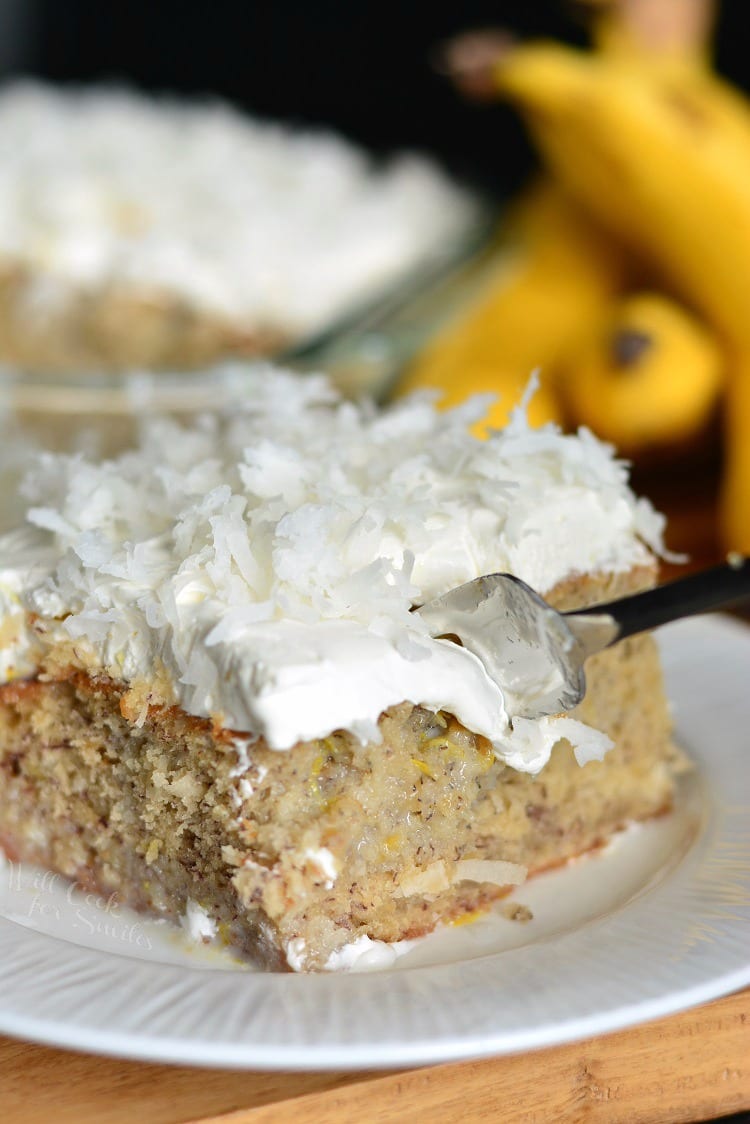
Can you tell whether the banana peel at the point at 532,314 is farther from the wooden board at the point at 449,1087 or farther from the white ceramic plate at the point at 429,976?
the wooden board at the point at 449,1087

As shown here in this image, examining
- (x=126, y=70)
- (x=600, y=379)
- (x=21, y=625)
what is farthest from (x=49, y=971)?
(x=126, y=70)

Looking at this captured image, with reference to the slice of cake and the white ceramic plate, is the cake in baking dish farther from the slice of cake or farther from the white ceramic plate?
the white ceramic plate

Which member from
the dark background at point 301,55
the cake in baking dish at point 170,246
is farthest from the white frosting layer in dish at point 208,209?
the dark background at point 301,55

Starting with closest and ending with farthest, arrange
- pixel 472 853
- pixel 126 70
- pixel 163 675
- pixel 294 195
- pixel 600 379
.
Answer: pixel 163 675 → pixel 472 853 → pixel 600 379 → pixel 294 195 → pixel 126 70

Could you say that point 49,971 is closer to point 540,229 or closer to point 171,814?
point 171,814

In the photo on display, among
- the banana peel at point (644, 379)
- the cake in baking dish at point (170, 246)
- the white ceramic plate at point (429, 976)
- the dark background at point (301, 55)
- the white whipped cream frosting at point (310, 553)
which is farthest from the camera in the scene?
the dark background at point (301, 55)

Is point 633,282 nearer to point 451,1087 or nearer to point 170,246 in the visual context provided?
point 170,246

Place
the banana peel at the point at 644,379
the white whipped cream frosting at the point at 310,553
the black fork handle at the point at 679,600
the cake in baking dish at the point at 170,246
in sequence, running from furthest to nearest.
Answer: the cake in baking dish at the point at 170,246, the banana peel at the point at 644,379, the black fork handle at the point at 679,600, the white whipped cream frosting at the point at 310,553
